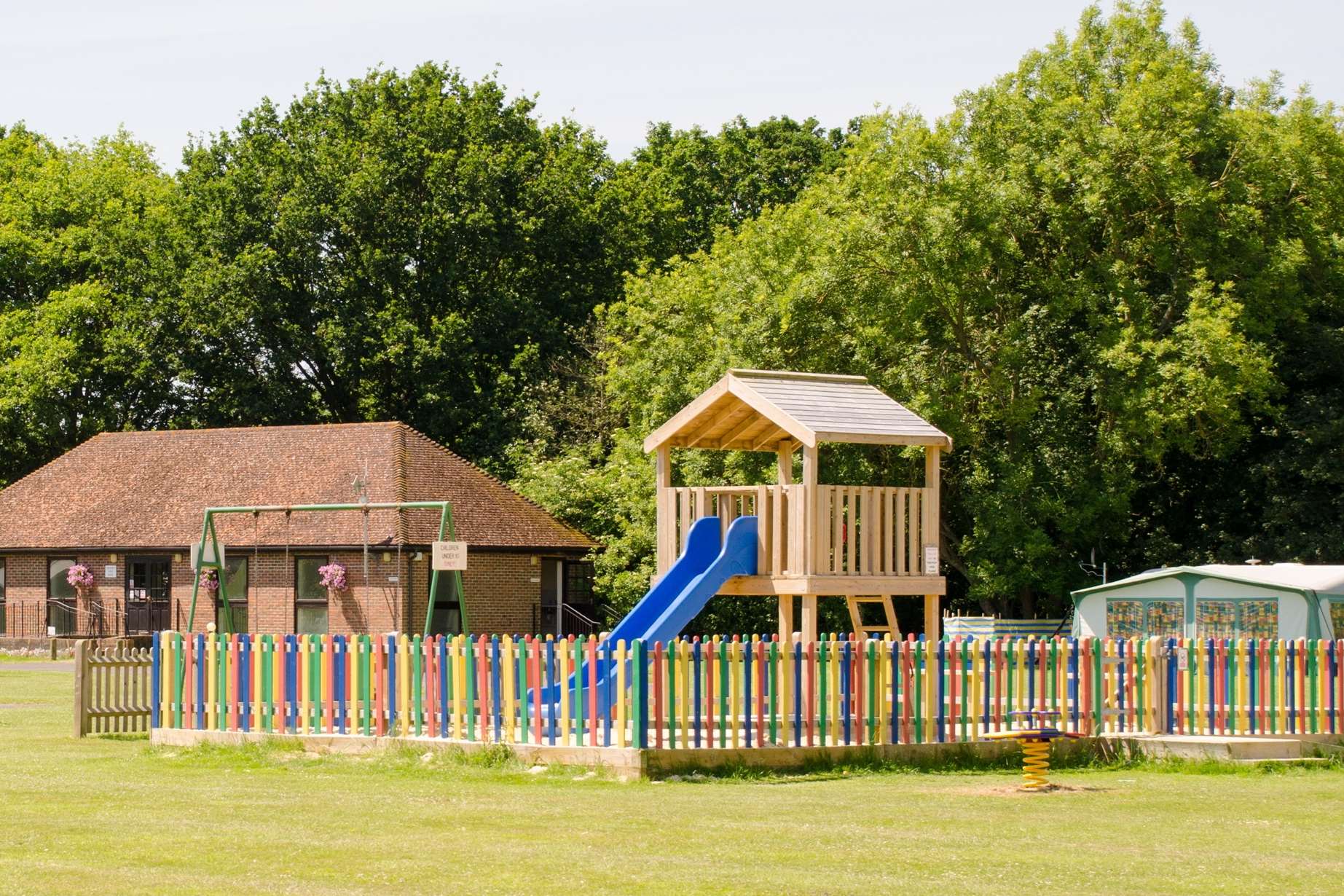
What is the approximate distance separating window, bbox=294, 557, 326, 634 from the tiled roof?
69cm

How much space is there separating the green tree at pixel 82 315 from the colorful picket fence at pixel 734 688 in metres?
35.8

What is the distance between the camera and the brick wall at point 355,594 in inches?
1580

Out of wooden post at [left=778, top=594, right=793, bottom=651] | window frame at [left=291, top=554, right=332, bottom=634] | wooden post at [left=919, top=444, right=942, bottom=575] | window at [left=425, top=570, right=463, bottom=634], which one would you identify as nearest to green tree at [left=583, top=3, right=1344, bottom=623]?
window at [left=425, top=570, right=463, bottom=634]

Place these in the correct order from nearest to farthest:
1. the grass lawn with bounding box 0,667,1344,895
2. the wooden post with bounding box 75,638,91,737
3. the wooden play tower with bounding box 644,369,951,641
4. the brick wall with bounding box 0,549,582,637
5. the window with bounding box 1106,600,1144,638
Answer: the grass lawn with bounding box 0,667,1344,895
the wooden post with bounding box 75,638,91,737
the wooden play tower with bounding box 644,369,951,641
the window with bounding box 1106,600,1144,638
the brick wall with bounding box 0,549,582,637

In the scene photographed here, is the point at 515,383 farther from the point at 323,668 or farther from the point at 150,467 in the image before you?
the point at 323,668

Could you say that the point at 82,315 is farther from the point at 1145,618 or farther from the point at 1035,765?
the point at 1035,765

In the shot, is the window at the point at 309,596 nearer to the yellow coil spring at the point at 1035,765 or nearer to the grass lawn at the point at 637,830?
the grass lawn at the point at 637,830

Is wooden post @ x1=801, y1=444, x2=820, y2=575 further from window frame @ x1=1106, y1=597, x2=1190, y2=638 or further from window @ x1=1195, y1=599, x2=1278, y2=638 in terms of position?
window @ x1=1195, y1=599, x2=1278, y2=638

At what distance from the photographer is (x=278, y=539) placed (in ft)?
136

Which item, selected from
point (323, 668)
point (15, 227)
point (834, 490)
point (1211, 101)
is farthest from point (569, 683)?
point (15, 227)

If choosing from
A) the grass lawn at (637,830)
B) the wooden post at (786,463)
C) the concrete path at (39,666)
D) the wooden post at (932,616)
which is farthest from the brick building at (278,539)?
the grass lawn at (637,830)

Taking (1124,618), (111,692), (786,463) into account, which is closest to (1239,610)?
(1124,618)

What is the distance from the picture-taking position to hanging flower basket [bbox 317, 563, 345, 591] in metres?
40.4

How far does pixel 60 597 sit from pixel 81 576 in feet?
4.53
